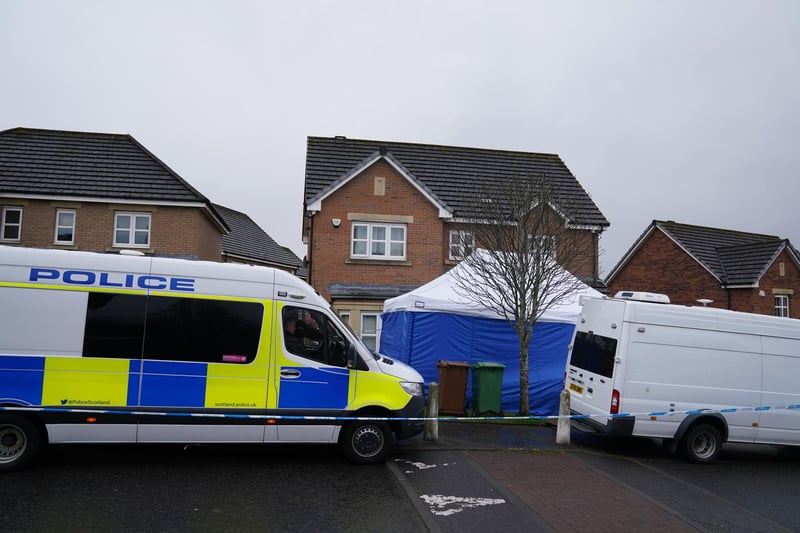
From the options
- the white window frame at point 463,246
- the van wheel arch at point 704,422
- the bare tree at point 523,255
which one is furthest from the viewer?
the white window frame at point 463,246

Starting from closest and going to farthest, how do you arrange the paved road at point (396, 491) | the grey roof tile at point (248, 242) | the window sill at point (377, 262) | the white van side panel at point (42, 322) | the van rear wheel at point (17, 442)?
1. the paved road at point (396, 491)
2. the van rear wheel at point (17, 442)
3. the white van side panel at point (42, 322)
4. the window sill at point (377, 262)
5. the grey roof tile at point (248, 242)

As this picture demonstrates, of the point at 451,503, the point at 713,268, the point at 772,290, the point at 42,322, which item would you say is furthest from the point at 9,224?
the point at 772,290

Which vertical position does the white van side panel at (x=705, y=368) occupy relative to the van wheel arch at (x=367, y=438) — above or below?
above

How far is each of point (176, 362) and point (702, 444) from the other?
27.0ft

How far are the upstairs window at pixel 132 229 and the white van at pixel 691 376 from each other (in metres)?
15.5

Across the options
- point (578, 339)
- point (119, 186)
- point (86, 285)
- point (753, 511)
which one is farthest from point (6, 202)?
point (753, 511)

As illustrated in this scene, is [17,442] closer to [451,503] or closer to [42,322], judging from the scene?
[42,322]

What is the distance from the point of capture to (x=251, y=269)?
25.5 feet

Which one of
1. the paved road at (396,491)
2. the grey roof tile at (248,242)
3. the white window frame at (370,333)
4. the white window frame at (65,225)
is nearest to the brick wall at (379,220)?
the white window frame at (370,333)

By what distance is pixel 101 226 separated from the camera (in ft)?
61.8

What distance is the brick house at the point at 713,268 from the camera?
85.0 ft

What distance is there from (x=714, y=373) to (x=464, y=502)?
206 inches

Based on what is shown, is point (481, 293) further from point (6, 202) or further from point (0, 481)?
point (6, 202)

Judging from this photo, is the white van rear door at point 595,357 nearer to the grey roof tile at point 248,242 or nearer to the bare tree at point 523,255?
the bare tree at point 523,255
